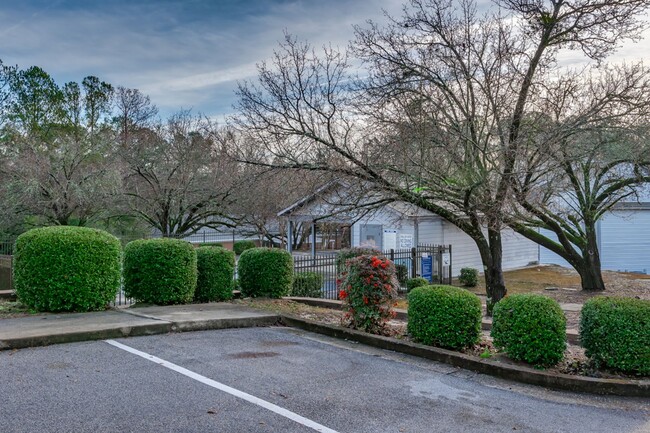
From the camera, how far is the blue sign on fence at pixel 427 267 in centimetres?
2027

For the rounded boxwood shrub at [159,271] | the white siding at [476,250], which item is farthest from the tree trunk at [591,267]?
the rounded boxwood shrub at [159,271]

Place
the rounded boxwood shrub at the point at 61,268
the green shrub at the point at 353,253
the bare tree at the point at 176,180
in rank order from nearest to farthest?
the rounded boxwood shrub at the point at 61,268 → the green shrub at the point at 353,253 → the bare tree at the point at 176,180

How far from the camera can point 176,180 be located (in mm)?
24375

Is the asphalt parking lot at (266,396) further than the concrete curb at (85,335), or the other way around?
the concrete curb at (85,335)

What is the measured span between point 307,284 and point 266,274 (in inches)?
139

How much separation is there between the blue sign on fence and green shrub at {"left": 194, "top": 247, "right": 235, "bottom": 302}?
1085 centimetres

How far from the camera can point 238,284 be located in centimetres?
1203

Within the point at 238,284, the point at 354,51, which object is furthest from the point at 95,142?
the point at 354,51

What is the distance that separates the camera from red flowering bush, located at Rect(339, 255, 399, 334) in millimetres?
7934

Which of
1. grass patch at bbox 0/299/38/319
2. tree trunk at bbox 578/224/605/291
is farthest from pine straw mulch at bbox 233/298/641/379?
tree trunk at bbox 578/224/605/291

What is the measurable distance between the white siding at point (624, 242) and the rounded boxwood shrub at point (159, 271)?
76.3 ft

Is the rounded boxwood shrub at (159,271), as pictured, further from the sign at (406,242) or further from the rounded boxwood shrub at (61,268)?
the sign at (406,242)

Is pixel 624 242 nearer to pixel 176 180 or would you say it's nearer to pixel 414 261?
pixel 414 261

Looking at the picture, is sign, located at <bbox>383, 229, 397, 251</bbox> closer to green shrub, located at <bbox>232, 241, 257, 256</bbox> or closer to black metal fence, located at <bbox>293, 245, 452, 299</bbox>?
black metal fence, located at <bbox>293, 245, 452, 299</bbox>
